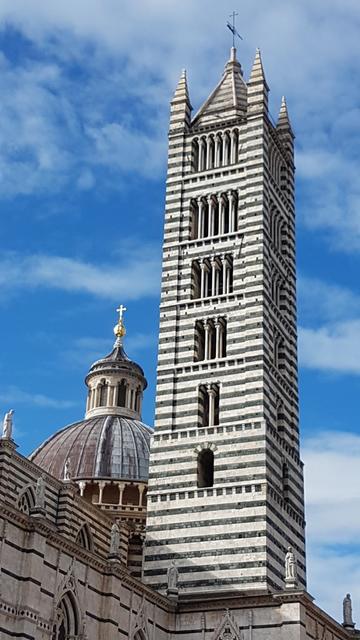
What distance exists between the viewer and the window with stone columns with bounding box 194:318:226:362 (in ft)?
116

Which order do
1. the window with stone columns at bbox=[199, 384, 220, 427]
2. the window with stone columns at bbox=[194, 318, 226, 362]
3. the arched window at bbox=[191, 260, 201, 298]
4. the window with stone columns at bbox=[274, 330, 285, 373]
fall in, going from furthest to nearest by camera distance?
1. the arched window at bbox=[191, 260, 201, 298]
2. the window with stone columns at bbox=[274, 330, 285, 373]
3. the window with stone columns at bbox=[194, 318, 226, 362]
4. the window with stone columns at bbox=[199, 384, 220, 427]

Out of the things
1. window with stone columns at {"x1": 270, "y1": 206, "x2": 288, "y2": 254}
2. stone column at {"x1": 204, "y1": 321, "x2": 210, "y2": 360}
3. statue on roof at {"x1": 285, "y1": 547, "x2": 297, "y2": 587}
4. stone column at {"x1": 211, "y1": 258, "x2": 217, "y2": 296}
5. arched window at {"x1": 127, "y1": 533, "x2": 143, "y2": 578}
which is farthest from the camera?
arched window at {"x1": 127, "y1": 533, "x2": 143, "y2": 578}

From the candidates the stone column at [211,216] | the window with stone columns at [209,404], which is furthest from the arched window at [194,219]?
the window with stone columns at [209,404]

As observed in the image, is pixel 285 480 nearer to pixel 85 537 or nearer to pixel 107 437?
pixel 85 537

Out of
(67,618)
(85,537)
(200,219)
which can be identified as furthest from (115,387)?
(67,618)

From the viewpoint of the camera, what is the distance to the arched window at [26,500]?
1375 inches

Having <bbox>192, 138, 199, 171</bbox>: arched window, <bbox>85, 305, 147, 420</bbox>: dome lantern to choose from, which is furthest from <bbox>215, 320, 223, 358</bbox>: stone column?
<bbox>85, 305, 147, 420</bbox>: dome lantern

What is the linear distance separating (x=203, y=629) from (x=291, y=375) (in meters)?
10.5

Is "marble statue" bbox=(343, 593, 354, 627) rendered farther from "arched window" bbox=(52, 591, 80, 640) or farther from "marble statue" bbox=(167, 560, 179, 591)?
"arched window" bbox=(52, 591, 80, 640)

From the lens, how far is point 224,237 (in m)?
37.2

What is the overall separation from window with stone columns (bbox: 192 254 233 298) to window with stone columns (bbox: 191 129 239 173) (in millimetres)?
4057

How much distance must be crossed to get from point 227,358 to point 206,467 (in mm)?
3700

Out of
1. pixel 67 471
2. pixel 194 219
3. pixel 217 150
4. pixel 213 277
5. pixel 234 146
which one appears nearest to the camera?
pixel 213 277

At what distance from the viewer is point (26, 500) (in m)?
35.3
